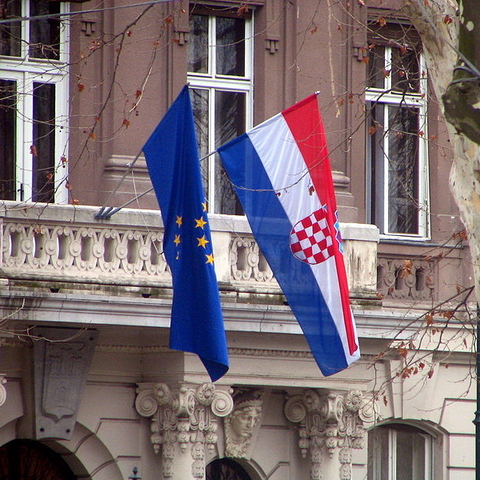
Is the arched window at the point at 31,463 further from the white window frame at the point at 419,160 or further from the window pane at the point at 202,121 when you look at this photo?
the white window frame at the point at 419,160

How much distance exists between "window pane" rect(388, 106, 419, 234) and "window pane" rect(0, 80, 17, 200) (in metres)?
5.36

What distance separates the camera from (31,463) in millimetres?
21938

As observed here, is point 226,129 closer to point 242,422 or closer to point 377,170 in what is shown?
point 377,170

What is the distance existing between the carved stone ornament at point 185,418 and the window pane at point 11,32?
455cm

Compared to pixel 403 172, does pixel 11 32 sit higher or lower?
higher

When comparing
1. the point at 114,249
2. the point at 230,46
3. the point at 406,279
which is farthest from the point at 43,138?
the point at 406,279

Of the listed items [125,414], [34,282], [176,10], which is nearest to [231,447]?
[125,414]

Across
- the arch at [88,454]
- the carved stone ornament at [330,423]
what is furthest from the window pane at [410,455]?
the arch at [88,454]

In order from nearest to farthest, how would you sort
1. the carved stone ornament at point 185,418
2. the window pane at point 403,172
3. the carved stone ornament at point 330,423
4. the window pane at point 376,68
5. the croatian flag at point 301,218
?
the croatian flag at point 301,218 < the carved stone ornament at point 185,418 < the carved stone ornament at point 330,423 < the window pane at point 376,68 < the window pane at point 403,172

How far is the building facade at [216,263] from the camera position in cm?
2055

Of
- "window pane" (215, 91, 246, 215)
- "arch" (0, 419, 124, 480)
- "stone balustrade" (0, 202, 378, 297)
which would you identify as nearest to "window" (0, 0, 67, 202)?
"stone balustrade" (0, 202, 378, 297)

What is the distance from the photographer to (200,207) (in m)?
18.7

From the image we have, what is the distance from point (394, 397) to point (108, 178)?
16.1 ft

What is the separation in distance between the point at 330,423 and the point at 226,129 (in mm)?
4209
